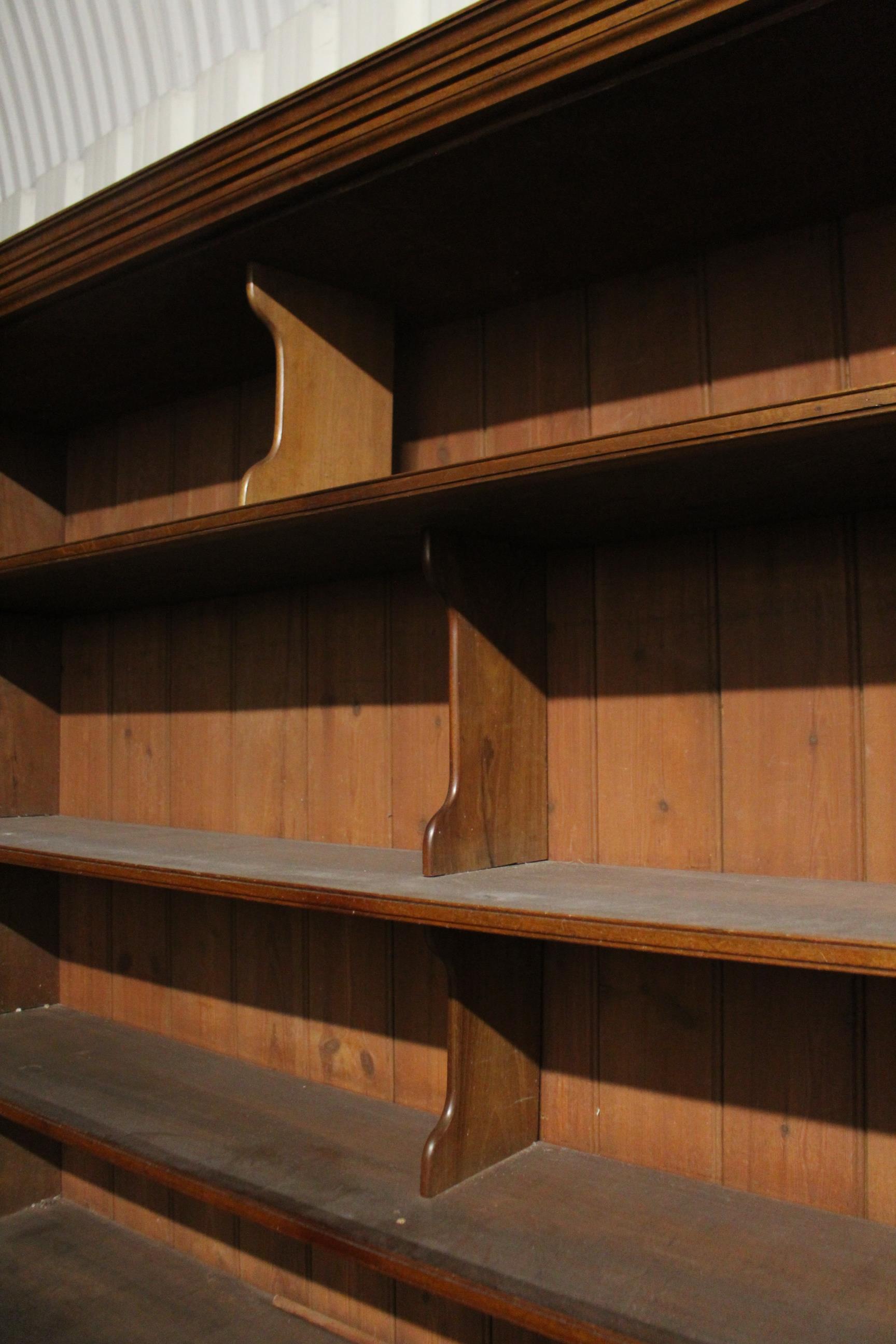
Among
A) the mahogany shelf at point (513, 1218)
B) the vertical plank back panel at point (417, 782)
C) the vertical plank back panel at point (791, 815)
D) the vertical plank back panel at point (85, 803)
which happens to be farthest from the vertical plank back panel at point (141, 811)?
the vertical plank back panel at point (791, 815)

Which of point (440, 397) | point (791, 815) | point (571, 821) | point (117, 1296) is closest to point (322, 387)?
point (440, 397)

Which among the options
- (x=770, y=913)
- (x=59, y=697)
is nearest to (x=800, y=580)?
(x=770, y=913)

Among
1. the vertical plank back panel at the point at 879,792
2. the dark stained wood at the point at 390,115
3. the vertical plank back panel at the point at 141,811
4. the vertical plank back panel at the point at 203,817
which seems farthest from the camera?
the vertical plank back panel at the point at 141,811

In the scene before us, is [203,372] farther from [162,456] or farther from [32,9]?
[32,9]

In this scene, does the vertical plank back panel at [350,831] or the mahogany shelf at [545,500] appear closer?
the mahogany shelf at [545,500]

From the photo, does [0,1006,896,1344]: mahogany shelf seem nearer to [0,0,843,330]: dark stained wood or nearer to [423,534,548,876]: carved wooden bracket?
[423,534,548,876]: carved wooden bracket

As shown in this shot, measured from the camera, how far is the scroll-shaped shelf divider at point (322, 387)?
4.73 ft

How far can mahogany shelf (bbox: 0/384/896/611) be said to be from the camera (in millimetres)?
970

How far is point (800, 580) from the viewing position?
1293 mm

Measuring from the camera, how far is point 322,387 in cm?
149

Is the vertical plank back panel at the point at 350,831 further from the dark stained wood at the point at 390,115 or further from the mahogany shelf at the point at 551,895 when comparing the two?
the dark stained wood at the point at 390,115

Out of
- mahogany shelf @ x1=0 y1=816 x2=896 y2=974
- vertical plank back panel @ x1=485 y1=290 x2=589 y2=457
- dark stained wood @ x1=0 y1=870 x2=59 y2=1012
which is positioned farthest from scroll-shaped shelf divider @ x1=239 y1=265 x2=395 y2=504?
dark stained wood @ x1=0 y1=870 x2=59 y2=1012

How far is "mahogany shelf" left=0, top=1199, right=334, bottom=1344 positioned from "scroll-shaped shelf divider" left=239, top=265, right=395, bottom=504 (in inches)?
49.6

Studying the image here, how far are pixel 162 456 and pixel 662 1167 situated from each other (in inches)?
57.9
